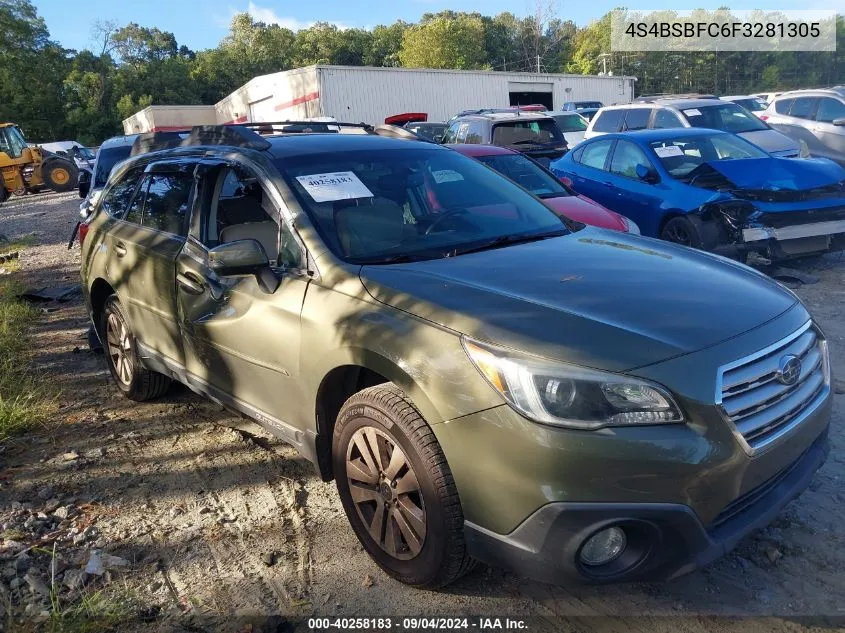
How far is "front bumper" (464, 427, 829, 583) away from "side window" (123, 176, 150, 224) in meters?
3.16

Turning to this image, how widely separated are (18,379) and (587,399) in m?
4.80

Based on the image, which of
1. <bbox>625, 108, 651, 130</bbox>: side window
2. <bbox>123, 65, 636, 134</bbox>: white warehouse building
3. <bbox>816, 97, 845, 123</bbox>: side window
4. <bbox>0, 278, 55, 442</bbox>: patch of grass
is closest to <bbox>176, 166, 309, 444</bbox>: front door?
<bbox>0, 278, 55, 442</bbox>: patch of grass

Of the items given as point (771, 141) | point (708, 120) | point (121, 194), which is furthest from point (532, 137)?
point (121, 194)

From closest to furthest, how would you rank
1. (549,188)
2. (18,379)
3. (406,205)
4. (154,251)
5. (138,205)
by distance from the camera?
1. (406,205)
2. (154,251)
3. (138,205)
4. (18,379)
5. (549,188)

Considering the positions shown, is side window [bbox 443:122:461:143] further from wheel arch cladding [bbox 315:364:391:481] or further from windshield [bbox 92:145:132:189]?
wheel arch cladding [bbox 315:364:391:481]

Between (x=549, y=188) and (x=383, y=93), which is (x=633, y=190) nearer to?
(x=549, y=188)

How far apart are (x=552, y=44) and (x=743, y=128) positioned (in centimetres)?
6253

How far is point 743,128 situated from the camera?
38.0ft

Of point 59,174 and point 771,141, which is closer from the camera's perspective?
point 771,141

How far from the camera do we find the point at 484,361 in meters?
2.25

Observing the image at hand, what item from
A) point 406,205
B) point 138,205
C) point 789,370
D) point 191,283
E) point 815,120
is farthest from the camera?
point 815,120

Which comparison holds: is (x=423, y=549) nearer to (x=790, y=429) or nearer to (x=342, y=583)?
(x=342, y=583)

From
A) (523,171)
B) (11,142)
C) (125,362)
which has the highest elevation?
(11,142)

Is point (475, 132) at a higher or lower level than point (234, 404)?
higher
